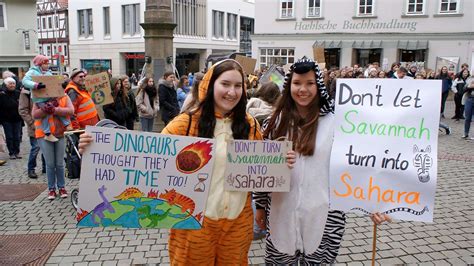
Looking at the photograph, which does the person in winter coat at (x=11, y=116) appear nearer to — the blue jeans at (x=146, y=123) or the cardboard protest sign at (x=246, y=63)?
the blue jeans at (x=146, y=123)

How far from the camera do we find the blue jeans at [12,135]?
869 centimetres

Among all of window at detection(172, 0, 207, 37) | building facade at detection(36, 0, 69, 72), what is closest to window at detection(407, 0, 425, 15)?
window at detection(172, 0, 207, 37)

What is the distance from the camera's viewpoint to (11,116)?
8625 millimetres

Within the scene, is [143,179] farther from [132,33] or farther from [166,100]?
[132,33]

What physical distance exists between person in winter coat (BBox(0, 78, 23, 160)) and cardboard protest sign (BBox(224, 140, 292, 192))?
7.70 meters

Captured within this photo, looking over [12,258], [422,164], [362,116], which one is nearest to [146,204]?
[362,116]

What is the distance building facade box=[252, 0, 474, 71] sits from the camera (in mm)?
25234

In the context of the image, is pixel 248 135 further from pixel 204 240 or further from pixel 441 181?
pixel 441 181

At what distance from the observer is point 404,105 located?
249 centimetres

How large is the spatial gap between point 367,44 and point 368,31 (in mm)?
926

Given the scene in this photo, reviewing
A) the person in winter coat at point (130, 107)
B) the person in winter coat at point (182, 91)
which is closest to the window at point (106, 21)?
the person in winter coat at point (182, 91)

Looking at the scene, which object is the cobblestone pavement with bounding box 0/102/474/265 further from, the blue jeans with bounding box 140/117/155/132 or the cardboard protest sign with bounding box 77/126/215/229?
the blue jeans with bounding box 140/117/155/132

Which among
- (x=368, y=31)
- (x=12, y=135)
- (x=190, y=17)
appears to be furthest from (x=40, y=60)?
(x=190, y=17)

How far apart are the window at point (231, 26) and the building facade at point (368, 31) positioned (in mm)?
11385
